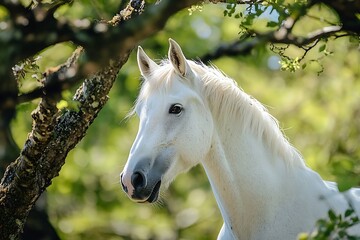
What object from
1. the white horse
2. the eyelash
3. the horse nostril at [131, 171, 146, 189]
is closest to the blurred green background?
the white horse

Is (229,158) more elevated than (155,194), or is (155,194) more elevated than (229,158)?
Result: (229,158)

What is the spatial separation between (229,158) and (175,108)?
480 mm

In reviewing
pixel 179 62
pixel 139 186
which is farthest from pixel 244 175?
pixel 179 62

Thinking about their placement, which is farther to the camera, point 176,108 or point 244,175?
point 176,108

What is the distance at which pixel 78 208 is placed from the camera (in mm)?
13742

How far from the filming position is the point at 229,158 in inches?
211

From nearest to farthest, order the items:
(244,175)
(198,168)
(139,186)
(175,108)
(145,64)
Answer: (139,186) < (244,175) < (175,108) < (145,64) < (198,168)

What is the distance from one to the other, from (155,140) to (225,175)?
50 centimetres

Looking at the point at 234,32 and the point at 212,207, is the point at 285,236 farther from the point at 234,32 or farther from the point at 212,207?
the point at 234,32

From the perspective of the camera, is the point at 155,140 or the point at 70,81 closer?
the point at 70,81

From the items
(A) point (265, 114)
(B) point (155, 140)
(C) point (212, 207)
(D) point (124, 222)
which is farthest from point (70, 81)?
(C) point (212, 207)

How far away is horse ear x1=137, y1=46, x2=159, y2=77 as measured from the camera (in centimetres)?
580

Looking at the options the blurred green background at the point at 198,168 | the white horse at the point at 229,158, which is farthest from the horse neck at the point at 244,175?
the blurred green background at the point at 198,168

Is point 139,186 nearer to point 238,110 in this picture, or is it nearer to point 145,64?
point 238,110
